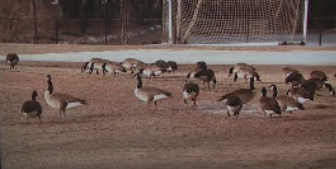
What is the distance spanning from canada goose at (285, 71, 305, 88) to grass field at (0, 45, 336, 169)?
92 millimetres

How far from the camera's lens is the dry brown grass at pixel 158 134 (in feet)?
10.3

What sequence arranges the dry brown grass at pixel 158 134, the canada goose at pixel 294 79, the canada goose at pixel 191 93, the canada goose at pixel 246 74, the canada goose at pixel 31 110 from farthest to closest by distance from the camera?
the canada goose at pixel 246 74, the canada goose at pixel 294 79, the canada goose at pixel 191 93, the canada goose at pixel 31 110, the dry brown grass at pixel 158 134

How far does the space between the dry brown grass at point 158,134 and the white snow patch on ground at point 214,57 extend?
2097 mm

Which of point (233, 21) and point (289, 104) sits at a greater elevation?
point (233, 21)

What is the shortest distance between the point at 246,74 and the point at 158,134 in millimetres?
2328

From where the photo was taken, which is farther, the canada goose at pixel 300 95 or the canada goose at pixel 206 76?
the canada goose at pixel 206 76

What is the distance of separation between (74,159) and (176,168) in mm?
507

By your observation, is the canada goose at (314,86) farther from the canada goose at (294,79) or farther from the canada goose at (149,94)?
the canada goose at (149,94)

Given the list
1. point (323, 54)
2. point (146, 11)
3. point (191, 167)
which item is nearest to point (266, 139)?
point (191, 167)

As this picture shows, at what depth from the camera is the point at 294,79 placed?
5441mm

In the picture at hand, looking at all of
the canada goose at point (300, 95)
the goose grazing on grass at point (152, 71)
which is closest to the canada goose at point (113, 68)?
the goose grazing on grass at point (152, 71)

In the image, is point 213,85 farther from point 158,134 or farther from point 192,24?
point 192,24

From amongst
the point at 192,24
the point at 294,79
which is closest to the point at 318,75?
the point at 294,79

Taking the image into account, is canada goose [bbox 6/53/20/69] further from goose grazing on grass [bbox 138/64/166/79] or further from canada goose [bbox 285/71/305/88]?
canada goose [bbox 285/71/305/88]
